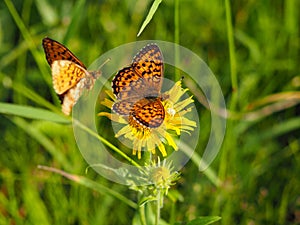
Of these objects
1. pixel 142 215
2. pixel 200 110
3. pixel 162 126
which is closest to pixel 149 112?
A: pixel 162 126

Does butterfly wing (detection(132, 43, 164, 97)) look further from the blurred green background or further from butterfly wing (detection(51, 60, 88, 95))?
the blurred green background

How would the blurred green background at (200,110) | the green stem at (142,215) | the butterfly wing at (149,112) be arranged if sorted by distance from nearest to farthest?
the butterfly wing at (149,112), the green stem at (142,215), the blurred green background at (200,110)

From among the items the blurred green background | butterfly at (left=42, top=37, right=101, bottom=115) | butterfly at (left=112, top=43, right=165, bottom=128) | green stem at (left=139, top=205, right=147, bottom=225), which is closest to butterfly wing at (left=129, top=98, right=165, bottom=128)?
butterfly at (left=112, top=43, right=165, bottom=128)

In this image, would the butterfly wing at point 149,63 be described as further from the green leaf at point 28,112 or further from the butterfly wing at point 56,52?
the green leaf at point 28,112

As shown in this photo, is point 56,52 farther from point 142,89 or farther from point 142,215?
point 142,215

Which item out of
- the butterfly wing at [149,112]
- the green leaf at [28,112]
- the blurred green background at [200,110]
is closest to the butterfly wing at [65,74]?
the butterfly wing at [149,112]

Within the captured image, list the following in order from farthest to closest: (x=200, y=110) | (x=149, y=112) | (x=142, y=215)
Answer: (x=200, y=110)
(x=142, y=215)
(x=149, y=112)
